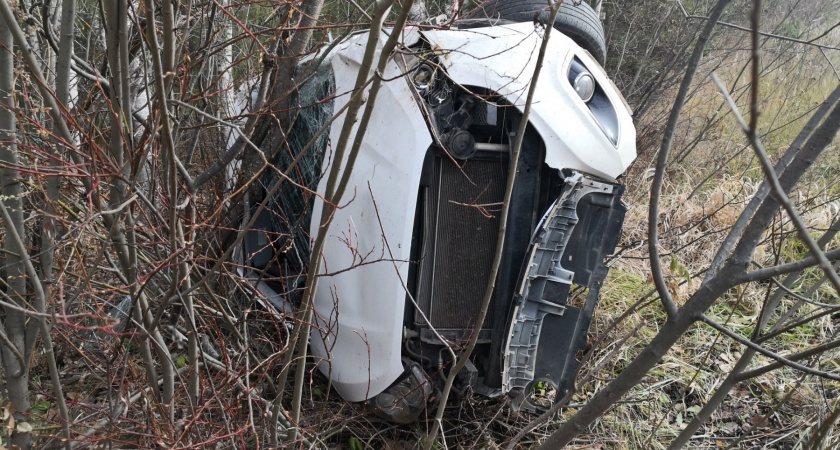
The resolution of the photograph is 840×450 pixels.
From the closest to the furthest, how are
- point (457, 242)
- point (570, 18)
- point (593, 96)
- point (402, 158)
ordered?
point (402, 158)
point (457, 242)
point (593, 96)
point (570, 18)

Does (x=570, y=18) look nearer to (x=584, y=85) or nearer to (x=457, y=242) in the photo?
(x=584, y=85)

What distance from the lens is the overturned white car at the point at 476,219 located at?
9.64ft

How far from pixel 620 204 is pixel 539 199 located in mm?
367

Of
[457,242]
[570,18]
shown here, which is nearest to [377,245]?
[457,242]

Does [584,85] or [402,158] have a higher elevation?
[584,85]

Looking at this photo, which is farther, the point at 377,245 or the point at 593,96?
the point at 593,96

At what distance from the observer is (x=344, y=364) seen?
3.21 meters

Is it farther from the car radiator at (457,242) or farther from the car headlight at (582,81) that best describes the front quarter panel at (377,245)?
the car headlight at (582,81)

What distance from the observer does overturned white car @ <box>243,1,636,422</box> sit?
9.64 ft

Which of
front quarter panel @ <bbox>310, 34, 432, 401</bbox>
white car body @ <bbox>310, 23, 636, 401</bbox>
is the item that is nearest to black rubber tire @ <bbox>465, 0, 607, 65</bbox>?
white car body @ <bbox>310, 23, 636, 401</bbox>

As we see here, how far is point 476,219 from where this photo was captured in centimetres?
309

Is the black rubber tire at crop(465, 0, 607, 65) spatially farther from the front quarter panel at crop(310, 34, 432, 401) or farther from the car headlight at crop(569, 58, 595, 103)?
the front quarter panel at crop(310, 34, 432, 401)

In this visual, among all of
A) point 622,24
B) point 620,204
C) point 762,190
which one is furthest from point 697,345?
point 622,24

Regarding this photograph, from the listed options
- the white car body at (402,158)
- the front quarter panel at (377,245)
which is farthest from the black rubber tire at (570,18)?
the front quarter panel at (377,245)
